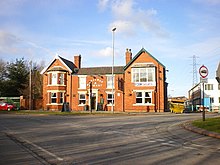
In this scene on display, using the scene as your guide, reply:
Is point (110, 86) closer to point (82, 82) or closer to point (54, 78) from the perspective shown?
point (82, 82)

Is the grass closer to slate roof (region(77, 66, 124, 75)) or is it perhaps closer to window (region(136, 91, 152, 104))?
window (region(136, 91, 152, 104))

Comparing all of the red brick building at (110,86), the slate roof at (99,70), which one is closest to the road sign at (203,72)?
the red brick building at (110,86)

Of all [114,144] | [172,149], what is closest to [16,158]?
[114,144]

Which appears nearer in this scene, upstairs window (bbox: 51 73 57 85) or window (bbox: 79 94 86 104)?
window (bbox: 79 94 86 104)

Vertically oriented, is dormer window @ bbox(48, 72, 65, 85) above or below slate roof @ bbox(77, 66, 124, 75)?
below

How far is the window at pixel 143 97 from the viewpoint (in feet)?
130

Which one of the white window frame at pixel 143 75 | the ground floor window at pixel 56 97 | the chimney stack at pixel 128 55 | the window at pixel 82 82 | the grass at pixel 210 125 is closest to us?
the grass at pixel 210 125

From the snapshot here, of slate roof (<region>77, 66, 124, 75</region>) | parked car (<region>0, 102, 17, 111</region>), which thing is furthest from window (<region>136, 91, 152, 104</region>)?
parked car (<region>0, 102, 17, 111</region>)

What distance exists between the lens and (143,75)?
1585 inches

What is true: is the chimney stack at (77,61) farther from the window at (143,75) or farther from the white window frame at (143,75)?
the window at (143,75)

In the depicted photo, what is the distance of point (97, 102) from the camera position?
42406 millimetres

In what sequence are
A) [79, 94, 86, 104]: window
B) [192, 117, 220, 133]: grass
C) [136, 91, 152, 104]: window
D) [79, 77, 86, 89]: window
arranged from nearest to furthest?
[192, 117, 220, 133]: grass → [136, 91, 152, 104]: window → [79, 94, 86, 104]: window → [79, 77, 86, 89]: window

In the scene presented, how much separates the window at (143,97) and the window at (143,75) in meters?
1.74

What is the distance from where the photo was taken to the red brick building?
1566 inches
